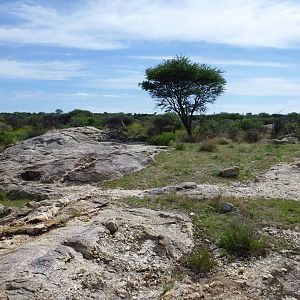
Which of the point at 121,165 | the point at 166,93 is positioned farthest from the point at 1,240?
the point at 166,93

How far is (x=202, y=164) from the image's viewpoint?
15211 millimetres

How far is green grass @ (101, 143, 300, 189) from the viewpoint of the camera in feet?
41.4

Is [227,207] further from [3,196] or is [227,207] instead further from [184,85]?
[184,85]

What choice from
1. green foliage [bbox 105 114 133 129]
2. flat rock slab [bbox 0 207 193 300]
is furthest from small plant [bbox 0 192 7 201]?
green foliage [bbox 105 114 133 129]

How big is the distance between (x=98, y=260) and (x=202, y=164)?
9.18 metres

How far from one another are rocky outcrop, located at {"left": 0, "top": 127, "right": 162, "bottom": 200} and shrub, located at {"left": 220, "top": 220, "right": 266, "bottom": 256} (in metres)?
5.02

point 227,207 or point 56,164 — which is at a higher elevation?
point 56,164

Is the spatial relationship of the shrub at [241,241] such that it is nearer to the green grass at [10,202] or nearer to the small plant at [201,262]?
the small plant at [201,262]

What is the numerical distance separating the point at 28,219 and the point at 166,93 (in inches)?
822

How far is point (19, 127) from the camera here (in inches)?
1697

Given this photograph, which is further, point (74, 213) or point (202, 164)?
point (202, 164)

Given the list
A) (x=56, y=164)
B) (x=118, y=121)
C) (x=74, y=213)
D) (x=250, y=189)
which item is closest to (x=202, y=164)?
(x=250, y=189)

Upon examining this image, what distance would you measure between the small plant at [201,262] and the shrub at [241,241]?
1.59 ft

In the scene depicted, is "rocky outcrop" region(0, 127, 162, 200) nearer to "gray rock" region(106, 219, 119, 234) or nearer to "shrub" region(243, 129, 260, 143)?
"gray rock" region(106, 219, 119, 234)
